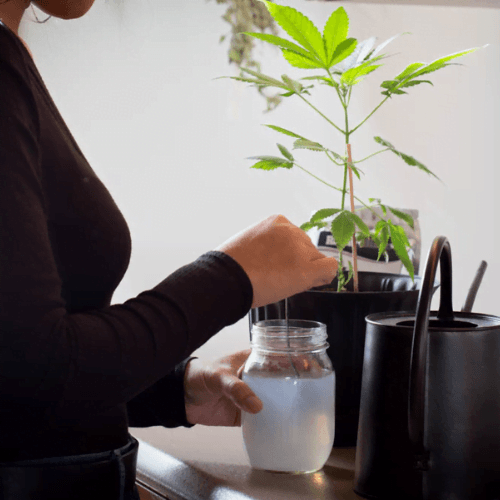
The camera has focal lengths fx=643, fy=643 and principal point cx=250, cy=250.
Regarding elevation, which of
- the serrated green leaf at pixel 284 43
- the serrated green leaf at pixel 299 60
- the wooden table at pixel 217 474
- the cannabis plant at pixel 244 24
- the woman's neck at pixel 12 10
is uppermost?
the cannabis plant at pixel 244 24

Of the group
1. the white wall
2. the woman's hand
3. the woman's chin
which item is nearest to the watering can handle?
the woman's hand

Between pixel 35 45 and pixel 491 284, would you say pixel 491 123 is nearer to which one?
pixel 491 284

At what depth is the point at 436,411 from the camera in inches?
21.7

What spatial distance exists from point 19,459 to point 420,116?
2.75 meters

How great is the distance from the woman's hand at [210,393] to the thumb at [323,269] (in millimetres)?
206

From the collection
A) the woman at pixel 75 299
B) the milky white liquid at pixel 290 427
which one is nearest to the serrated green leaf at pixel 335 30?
the woman at pixel 75 299

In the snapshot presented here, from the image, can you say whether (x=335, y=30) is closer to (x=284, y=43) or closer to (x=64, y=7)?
(x=284, y=43)

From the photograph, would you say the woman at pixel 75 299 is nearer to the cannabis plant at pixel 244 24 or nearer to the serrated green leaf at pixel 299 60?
the serrated green leaf at pixel 299 60

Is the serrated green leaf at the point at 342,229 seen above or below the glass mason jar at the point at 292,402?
above

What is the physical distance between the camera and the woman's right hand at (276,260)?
57 centimetres

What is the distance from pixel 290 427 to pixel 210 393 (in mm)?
146

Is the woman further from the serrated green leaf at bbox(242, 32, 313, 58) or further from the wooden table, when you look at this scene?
the serrated green leaf at bbox(242, 32, 313, 58)

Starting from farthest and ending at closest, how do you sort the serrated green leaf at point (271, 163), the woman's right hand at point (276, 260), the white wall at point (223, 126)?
the white wall at point (223, 126) < the serrated green leaf at point (271, 163) < the woman's right hand at point (276, 260)

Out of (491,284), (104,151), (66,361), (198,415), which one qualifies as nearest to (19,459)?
(66,361)
